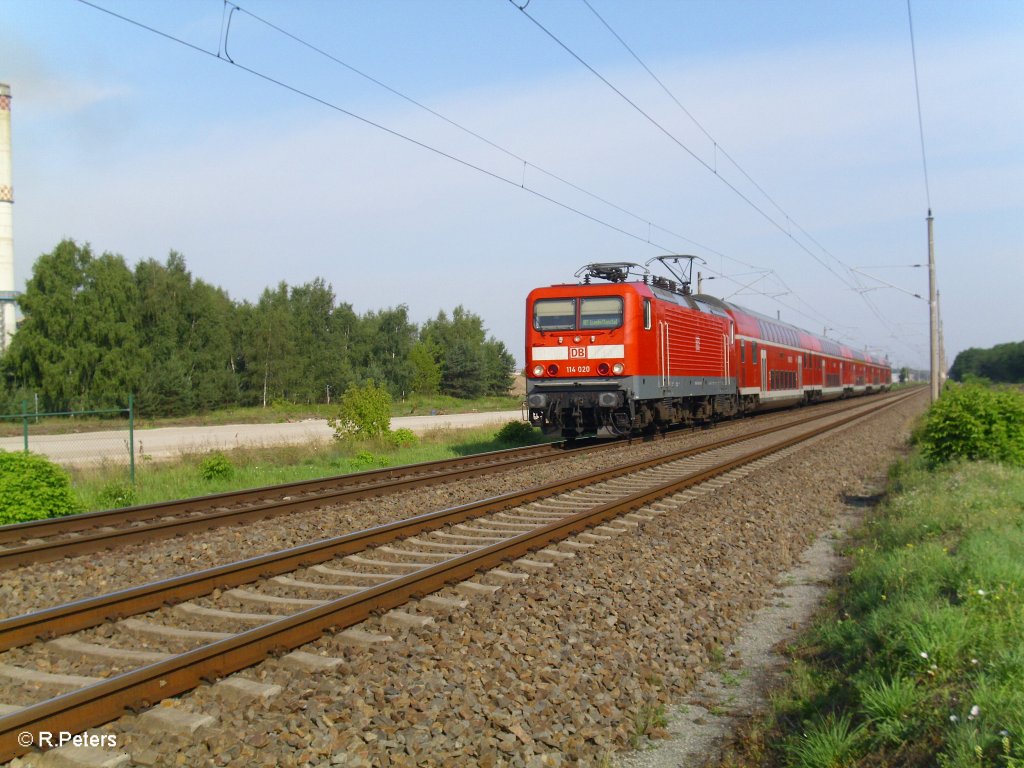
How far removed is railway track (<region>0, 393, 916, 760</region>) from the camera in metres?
4.30

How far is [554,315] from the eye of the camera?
18266 mm

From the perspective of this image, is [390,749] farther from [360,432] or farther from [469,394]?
[469,394]

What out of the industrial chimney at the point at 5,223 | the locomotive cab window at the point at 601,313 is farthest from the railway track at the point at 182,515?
the industrial chimney at the point at 5,223

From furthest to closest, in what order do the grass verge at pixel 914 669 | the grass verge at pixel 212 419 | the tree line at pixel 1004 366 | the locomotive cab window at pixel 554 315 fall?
the tree line at pixel 1004 366
the grass verge at pixel 212 419
the locomotive cab window at pixel 554 315
the grass verge at pixel 914 669

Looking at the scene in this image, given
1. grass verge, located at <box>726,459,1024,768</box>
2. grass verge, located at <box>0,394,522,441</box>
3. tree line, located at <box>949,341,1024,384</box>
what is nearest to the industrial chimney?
grass verge, located at <box>0,394,522,441</box>

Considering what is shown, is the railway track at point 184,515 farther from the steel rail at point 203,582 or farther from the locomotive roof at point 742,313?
the locomotive roof at point 742,313

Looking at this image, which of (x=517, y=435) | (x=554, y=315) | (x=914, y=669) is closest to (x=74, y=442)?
(x=517, y=435)

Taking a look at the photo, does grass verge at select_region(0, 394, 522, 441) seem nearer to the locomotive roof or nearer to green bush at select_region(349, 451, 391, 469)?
green bush at select_region(349, 451, 391, 469)

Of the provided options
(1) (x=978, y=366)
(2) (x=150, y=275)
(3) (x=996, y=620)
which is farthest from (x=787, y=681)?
(1) (x=978, y=366)

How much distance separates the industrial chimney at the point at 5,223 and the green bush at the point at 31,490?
50.4m

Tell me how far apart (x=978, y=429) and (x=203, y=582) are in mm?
11916

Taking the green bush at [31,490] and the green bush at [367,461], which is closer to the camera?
the green bush at [31,490]

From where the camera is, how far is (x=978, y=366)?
122438mm

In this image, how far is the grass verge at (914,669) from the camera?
3.66 m
